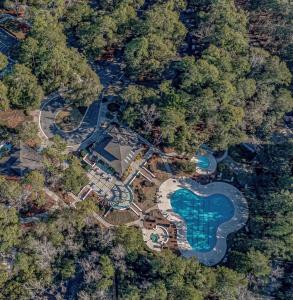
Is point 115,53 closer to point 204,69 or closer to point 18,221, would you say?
point 204,69

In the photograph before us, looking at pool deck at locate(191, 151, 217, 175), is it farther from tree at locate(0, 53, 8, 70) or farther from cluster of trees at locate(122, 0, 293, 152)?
tree at locate(0, 53, 8, 70)

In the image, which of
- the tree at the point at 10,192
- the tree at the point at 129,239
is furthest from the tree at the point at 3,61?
the tree at the point at 129,239

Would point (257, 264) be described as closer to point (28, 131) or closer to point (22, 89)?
point (28, 131)

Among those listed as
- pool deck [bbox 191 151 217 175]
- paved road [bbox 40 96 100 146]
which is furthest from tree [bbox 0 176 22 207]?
pool deck [bbox 191 151 217 175]

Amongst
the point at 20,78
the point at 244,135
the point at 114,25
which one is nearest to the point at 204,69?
the point at 244,135

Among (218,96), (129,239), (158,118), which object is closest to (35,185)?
(129,239)

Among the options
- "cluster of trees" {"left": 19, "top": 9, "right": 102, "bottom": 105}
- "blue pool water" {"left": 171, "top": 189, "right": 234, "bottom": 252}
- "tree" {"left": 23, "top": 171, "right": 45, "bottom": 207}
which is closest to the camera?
"tree" {"left": 23, "top": 171, "right": 45, "bottom": 207}
